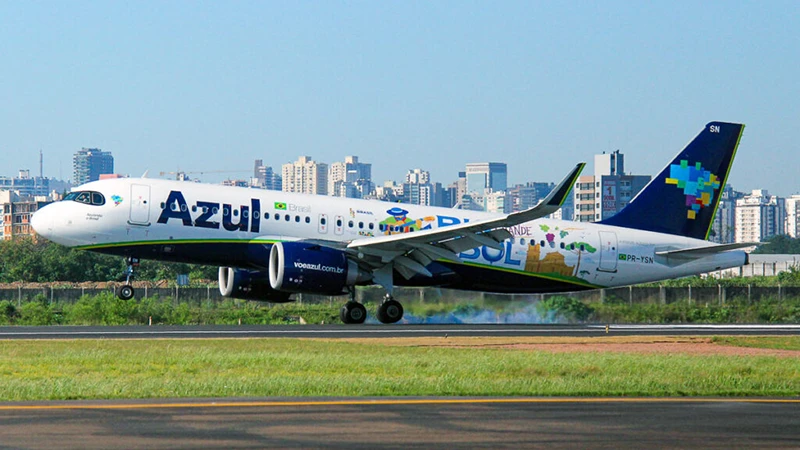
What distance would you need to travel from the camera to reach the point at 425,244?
35156 millimetres

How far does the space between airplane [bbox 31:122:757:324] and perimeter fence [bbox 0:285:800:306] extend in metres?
2.81

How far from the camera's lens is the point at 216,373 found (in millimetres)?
20422

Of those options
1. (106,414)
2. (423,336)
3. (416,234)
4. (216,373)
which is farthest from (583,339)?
(106,414)

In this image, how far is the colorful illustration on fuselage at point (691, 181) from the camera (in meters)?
40.4

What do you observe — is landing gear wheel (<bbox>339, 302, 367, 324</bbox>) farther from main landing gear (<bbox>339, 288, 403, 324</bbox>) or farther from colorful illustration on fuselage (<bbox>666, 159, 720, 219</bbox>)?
colorful illustration on fuselage (<bbox>666, 159, 720, 219</bbox>)

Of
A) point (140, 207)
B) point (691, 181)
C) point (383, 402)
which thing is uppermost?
point (691, 181)

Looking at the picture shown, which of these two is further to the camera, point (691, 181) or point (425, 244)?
point (691, 181)

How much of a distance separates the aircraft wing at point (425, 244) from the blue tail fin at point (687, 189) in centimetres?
663

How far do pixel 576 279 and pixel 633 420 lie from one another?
2491 cm

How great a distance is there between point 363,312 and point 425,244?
2.89m

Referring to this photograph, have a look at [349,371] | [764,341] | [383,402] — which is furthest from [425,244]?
[383,402]

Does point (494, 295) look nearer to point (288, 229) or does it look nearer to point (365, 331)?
point (288, 229)

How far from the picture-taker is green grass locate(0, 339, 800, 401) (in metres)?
17.6

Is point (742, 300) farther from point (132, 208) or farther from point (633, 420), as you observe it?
point (633, 420)
